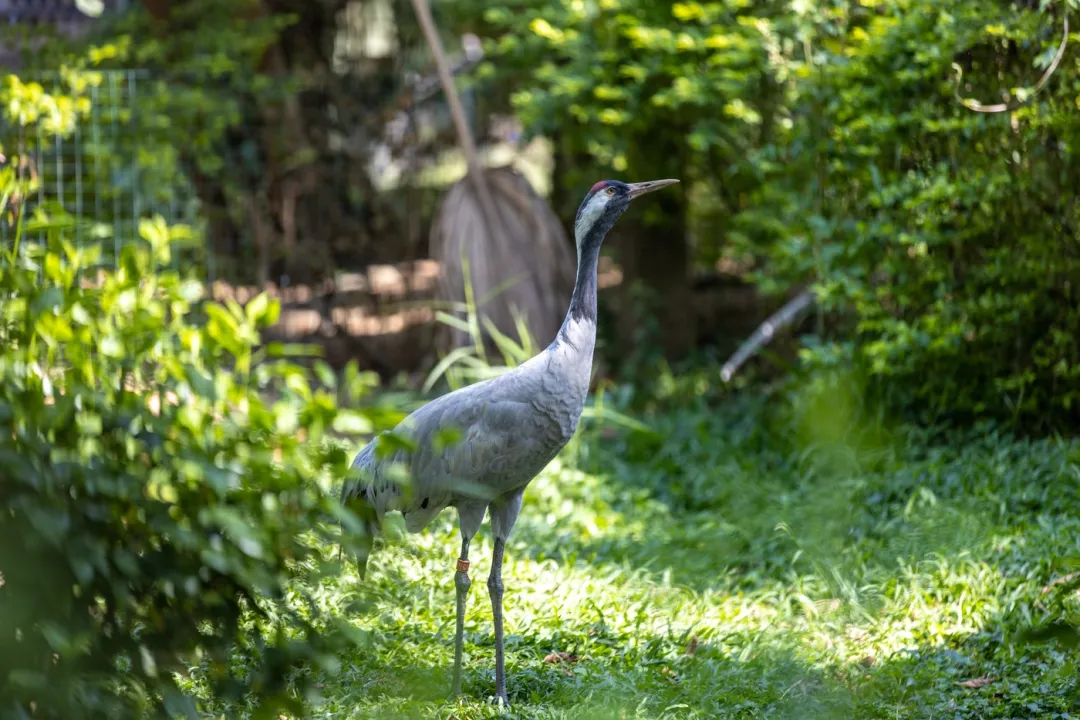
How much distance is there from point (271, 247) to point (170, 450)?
22.3 feet

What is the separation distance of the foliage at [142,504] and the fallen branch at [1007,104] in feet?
12.2

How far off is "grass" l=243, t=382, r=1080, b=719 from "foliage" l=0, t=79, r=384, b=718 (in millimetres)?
298

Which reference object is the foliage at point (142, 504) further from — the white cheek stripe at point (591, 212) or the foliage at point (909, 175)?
the foliage at point (909, 175)

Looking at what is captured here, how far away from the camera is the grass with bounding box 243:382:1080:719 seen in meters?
3.65

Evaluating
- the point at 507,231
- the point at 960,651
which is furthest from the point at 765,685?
the point at 507,231

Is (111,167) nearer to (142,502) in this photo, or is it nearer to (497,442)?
(497,442)

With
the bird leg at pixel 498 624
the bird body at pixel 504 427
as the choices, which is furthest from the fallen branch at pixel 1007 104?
the bird leg at pixel 498 624

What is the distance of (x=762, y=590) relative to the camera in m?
4.74

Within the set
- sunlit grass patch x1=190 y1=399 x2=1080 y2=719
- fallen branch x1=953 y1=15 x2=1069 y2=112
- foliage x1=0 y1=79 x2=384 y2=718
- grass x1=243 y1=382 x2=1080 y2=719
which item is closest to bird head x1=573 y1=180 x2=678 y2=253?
grass x1=243 y1=382 x2=1080 y2=719

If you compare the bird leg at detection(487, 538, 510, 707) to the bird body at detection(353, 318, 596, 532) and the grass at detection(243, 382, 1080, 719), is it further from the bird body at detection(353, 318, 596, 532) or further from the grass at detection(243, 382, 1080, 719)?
the bird body at detection(353, 318, 596, 532)

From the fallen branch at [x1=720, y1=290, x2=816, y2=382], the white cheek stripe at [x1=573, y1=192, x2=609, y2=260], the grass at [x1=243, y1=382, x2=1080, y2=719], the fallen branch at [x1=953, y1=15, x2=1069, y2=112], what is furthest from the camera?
the fallen branch at [x1=720, y1=290, x2=816, y2=382]

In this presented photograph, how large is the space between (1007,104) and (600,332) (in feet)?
12.7

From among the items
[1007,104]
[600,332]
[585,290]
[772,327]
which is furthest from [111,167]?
[1007,104]

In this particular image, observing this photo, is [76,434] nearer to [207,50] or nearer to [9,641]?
[9,641]
